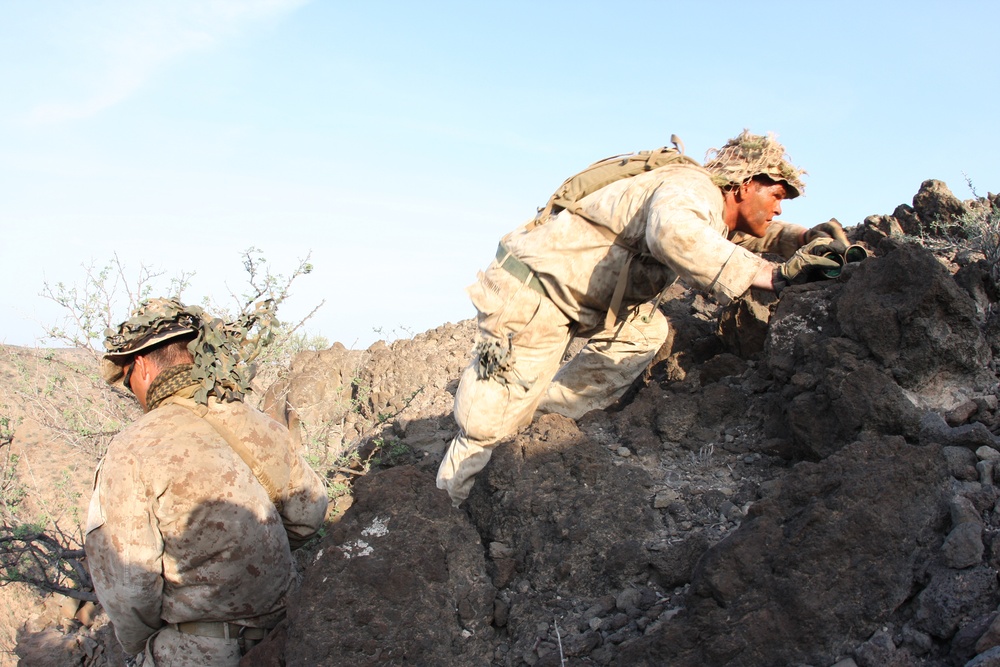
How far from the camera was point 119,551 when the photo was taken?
2.72 metres

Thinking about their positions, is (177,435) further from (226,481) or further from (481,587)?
(481,587)

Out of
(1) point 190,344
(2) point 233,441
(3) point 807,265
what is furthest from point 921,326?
(1) point 190,344

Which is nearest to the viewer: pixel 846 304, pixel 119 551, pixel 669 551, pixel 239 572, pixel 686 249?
pixel 119 551

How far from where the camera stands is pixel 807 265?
3189 millimetres

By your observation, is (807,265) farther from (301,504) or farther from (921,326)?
(301,504)

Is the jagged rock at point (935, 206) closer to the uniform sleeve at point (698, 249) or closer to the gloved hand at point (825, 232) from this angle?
the gloved hand at point (825, 232)

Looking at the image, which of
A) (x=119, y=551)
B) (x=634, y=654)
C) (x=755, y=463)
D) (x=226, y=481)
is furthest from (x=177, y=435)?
(x=755, y=463)

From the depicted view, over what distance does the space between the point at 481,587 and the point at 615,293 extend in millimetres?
1531

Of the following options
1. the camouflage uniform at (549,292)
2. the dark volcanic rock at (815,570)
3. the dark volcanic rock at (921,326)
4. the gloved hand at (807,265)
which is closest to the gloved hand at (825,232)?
the camouflage uniform at (549,292)

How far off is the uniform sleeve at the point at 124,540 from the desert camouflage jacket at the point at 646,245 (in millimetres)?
2042

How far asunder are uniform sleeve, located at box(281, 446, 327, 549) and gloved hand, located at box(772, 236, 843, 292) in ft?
6.75

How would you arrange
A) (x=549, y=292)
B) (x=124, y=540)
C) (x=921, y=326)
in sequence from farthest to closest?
(x=549, y=292) → (x=921, y=326) → (x=124, y=540)

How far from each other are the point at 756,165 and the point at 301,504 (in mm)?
2527

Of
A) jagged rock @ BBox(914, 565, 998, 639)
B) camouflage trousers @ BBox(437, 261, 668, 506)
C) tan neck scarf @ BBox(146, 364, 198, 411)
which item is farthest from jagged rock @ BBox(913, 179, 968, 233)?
tan neck scarf @ BBox(146, 364, 198, 411)
